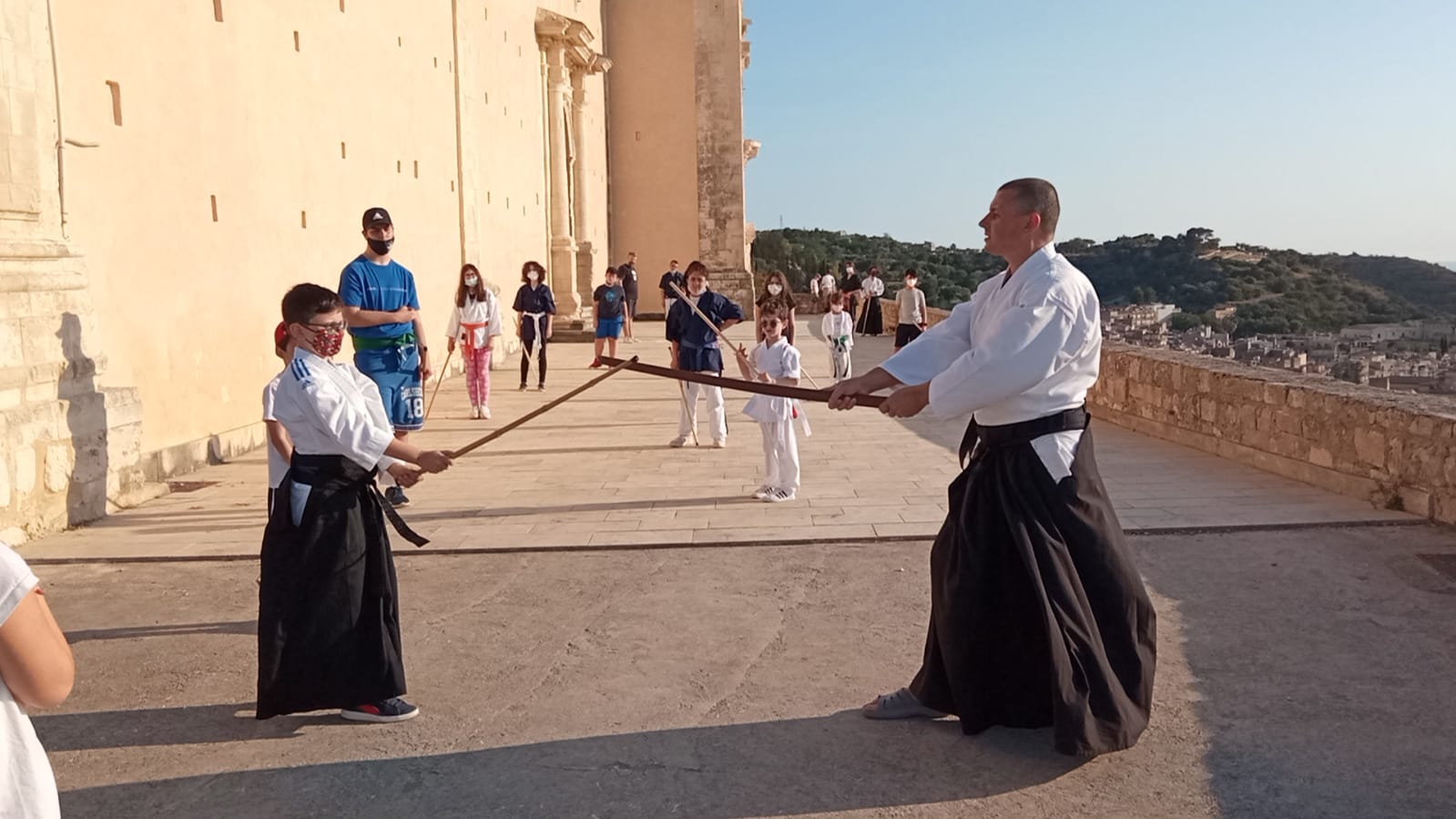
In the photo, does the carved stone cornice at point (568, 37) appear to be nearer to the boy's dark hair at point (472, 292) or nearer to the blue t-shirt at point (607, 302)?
the blue t-shirt at point (607, 302)

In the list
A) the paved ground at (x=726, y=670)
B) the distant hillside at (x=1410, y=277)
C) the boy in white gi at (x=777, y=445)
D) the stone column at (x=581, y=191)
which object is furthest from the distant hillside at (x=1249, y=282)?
the paved ground at (x=726, y=670)

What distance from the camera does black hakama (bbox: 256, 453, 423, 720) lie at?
3.71 m

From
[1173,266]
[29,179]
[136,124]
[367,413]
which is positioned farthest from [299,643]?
[1173,266]

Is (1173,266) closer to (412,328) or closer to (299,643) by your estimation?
(412,328)

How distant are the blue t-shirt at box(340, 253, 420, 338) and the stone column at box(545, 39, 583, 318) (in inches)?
629

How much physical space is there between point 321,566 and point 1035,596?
2211 mm

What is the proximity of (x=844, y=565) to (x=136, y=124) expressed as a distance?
224 inches

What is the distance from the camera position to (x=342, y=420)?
3.62 meters

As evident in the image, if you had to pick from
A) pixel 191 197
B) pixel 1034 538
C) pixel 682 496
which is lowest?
pixel 682 496

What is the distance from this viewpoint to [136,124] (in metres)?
7.79

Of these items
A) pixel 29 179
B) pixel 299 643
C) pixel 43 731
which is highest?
pixel 29 179

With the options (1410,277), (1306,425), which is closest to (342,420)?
(1306,425)

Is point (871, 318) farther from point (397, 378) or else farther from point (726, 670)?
point (726, 670)

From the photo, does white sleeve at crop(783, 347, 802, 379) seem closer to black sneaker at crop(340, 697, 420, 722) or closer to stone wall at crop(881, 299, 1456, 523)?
stone wall at crop(881, 299, 1456, 523)
